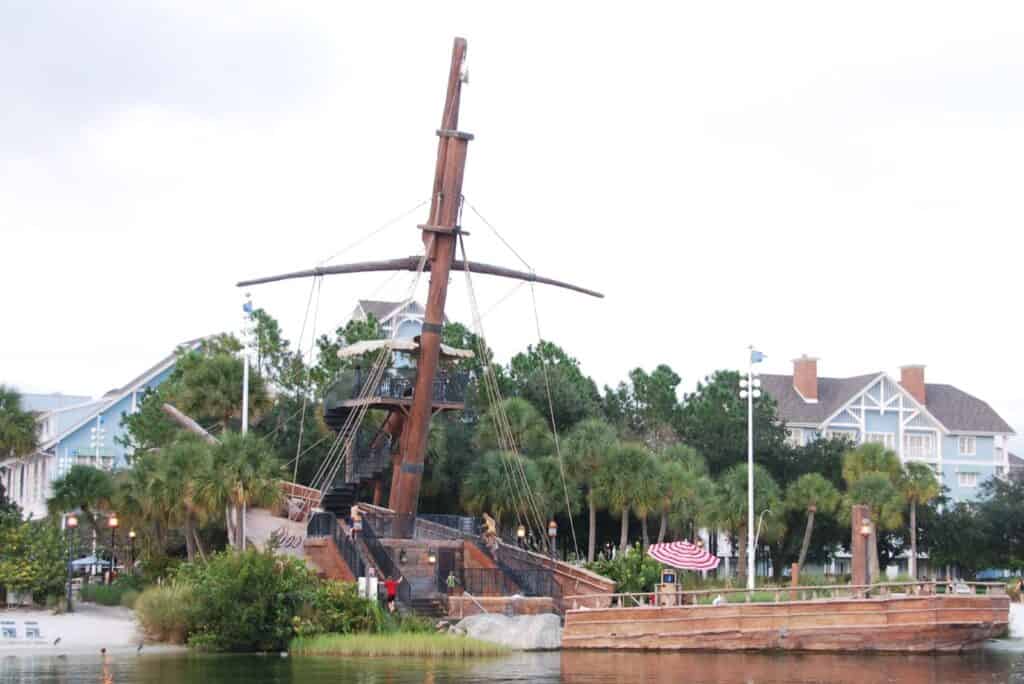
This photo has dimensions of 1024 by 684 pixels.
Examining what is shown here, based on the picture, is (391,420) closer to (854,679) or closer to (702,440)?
(854,679)

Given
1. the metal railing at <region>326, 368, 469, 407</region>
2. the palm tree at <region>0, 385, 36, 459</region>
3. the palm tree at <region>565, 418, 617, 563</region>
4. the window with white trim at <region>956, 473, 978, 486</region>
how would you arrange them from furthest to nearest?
the window with white trim at <region>956, 473, 978, 486</region>, the palm tree at <region>565, 418, 617, 563</region>, the palm tree at <region>0, 385, 36, 459</region>, the metal railing at <region>326, 368, 469, 407</region>

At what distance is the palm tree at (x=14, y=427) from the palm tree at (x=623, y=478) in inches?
849

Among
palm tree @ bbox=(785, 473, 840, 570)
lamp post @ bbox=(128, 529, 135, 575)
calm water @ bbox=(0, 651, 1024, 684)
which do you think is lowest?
calm water @ bbox=(0, 651, 1024, 684)

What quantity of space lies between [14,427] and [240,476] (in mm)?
14154

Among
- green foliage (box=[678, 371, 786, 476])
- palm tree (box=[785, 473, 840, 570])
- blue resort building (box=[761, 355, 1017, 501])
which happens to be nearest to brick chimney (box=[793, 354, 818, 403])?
blue resort building (box=[761, 355, 1017, 501])

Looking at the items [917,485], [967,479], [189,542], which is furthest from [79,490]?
[967,479]

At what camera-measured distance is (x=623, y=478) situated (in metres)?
56.2

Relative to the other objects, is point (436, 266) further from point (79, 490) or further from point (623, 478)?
point (623, 478)

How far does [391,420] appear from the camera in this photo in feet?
156

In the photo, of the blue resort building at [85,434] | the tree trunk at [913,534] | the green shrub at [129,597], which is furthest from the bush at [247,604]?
the tree trunk at [913,534]

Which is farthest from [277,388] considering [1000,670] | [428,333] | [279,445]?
[1000,670]

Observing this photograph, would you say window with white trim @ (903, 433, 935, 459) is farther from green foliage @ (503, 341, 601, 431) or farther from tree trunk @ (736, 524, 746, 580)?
green foliage @ (503, 341, 601, 431)

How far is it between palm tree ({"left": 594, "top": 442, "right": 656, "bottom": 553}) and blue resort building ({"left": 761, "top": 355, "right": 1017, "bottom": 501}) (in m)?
33.2

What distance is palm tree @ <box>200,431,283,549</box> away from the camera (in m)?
40.0
